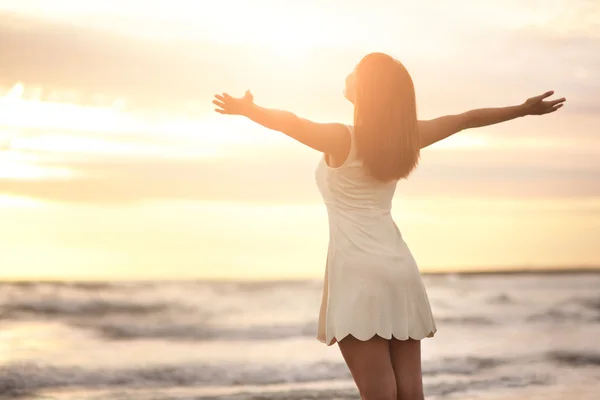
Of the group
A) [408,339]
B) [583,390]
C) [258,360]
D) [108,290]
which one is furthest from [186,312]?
[408,339]

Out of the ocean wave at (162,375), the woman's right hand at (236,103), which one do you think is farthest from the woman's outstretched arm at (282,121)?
the ocean wave at (162,375)

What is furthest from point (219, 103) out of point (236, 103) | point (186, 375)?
point (186, 375)

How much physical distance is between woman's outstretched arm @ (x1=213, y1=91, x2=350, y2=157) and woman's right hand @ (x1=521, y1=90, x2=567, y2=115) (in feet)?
3.16

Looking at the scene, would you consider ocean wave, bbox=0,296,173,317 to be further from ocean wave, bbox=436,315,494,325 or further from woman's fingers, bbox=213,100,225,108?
woman's fingers, bbox=213,100,225,108

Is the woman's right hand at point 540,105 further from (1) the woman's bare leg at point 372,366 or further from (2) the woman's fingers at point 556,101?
(1) the woman's bare leg at point 372,366

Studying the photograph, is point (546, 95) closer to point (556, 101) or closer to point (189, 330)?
point (556, 101)

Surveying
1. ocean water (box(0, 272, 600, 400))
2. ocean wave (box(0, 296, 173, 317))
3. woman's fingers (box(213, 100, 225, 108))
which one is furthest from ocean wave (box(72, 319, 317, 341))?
woman's fingers (box(213, 100, 225, 108))

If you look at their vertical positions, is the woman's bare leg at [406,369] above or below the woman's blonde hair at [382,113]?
below

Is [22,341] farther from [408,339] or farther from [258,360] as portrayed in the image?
[408,339]

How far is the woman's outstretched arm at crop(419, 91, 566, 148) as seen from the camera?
3191 mm

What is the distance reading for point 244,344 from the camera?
40.6 feet

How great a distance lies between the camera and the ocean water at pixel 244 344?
8852 mm

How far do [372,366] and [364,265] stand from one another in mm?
364

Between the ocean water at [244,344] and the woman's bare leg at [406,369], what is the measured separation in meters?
5.13
